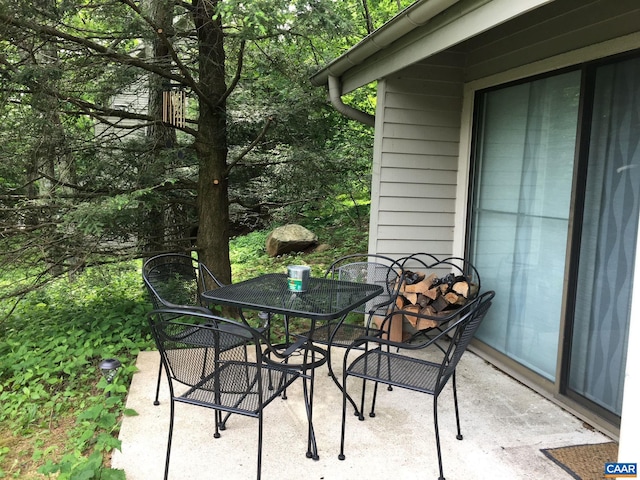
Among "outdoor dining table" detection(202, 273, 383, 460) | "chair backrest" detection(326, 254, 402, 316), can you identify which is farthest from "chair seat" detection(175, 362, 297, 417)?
"chair backrest" detection(326, 254, 402, 316)

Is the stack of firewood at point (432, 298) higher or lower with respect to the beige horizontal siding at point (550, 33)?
lower

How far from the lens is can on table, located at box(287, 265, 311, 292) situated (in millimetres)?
2568

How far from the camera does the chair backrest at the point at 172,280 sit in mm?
2771

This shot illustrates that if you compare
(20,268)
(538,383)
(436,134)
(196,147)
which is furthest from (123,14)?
(538,383)

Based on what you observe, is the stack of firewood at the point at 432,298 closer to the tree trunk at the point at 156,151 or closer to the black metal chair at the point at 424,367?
the black metal chair at the point at 424,367

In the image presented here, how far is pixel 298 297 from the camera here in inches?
98.7

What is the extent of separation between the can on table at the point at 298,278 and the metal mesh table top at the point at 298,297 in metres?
0.03

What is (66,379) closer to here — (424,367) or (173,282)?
(173,282)

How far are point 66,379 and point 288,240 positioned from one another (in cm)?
546

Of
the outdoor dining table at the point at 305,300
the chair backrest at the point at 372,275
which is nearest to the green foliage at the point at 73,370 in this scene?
the outdoor dining table at the point at 305,300

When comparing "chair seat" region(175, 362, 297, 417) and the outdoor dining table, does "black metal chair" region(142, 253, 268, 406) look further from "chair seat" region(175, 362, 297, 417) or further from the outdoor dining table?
"chair seat" region(175, 362, 297, 417)

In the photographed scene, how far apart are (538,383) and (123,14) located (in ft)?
15.1

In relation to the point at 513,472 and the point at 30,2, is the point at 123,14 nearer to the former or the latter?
the point at 30,2

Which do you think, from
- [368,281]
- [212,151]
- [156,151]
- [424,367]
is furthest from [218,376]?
[156,151]
